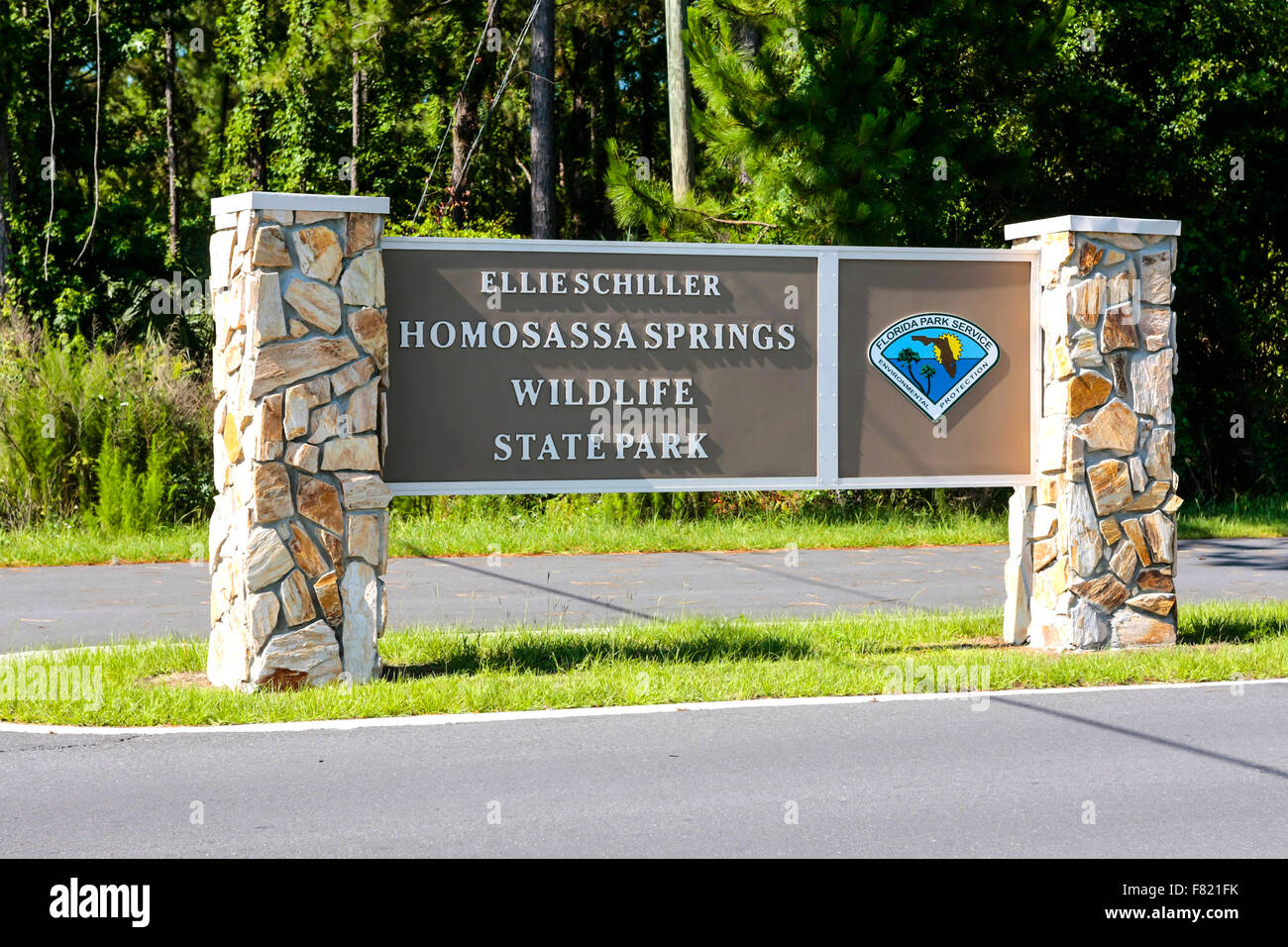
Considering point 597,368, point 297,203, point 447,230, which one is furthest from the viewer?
point 447,230

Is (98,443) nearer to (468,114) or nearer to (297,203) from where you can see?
(297,203)

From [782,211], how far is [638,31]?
19196 mm

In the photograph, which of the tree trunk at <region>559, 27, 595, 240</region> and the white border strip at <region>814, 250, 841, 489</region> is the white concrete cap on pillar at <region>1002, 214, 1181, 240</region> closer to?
the white border strip at <region>814, 250, 841, 489</region>

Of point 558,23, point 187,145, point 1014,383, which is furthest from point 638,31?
point 1014,383

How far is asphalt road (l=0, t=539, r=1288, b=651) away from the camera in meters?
11.5

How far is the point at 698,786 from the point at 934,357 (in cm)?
453

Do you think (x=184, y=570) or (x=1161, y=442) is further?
(x=184, y=570)

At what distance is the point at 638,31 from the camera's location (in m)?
36.1

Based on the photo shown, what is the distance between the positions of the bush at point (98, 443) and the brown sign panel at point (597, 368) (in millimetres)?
9209

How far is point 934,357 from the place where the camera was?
399 inches

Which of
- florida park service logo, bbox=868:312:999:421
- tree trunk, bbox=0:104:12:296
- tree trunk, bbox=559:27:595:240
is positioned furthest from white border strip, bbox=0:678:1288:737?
tree trunk, bbox=559:27:595:240

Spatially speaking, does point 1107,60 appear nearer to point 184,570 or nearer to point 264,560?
point 184,570

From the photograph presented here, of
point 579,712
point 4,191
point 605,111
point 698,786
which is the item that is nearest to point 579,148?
point 605,111

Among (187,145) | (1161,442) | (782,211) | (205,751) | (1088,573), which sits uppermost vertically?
(187,145)
